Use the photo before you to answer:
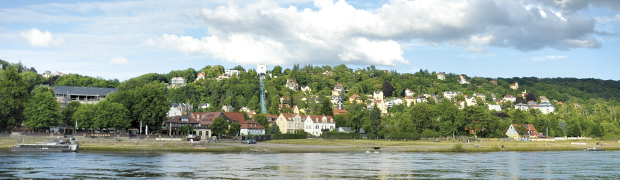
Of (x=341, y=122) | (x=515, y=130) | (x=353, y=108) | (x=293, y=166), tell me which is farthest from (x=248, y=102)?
(x=293, y=166)

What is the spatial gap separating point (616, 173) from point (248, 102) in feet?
538

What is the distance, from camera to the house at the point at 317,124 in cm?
12644

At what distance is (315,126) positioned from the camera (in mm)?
126562

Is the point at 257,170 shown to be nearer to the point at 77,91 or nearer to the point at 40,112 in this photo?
the point at 40,112

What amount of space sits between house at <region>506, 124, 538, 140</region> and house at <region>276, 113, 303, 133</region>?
171 feet

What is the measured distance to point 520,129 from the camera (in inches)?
4894

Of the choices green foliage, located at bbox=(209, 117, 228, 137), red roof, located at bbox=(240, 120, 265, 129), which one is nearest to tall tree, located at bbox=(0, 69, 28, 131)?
green foliage, located at bbox=(209, 117, 228, 137)

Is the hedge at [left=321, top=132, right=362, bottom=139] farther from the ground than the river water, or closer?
farther from the ground

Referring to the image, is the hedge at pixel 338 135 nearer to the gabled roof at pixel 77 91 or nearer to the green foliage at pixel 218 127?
the green foliage at pixel 218 127

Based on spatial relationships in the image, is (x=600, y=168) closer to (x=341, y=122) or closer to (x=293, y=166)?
(x=293, y=166)

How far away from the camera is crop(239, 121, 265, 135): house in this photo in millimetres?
106375

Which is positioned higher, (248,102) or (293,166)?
(248,102)

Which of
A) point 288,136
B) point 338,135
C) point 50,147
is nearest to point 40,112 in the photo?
point 50,147

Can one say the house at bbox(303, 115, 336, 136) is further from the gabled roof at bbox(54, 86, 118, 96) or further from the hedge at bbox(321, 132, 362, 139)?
the gabled roof at bbox(54, 86, 118, 96)
